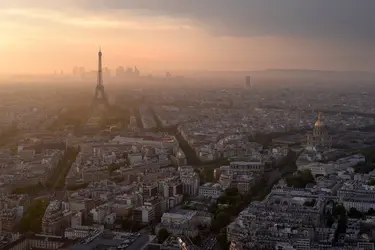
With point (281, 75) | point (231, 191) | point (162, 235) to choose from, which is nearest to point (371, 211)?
point (231, 191)

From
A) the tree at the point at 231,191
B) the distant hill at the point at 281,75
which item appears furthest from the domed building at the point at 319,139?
the distant hill at the point at 281,75

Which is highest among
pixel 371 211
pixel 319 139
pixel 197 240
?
pixel 319 139

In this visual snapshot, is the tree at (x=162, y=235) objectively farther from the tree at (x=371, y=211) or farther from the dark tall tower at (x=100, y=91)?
the dark tall tower at (x=100, y=91)

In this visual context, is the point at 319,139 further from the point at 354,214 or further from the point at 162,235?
the point at 162,235

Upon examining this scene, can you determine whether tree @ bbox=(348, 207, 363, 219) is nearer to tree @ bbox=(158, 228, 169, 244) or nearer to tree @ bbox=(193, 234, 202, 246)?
tree @ bbox=(193, 234, 202, 246)

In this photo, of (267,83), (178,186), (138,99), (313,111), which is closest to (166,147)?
(178,186)

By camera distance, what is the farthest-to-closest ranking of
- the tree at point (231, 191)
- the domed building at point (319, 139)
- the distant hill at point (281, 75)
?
the distant hill at point (281, 75), the domed building at point (319, 139), the tree at point (231, 191)

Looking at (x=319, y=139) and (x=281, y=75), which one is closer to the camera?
(x=319, y=139)

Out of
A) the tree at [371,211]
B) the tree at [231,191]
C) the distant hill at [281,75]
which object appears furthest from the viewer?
the distant hill at [281,75]

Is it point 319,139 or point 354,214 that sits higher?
point 319,139

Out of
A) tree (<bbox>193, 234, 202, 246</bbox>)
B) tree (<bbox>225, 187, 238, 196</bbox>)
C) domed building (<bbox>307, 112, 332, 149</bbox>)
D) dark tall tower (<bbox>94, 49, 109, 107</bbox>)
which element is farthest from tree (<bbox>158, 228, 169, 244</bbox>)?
dark tall tower (<bbox>94, 49, 109, 107</bbox>)
